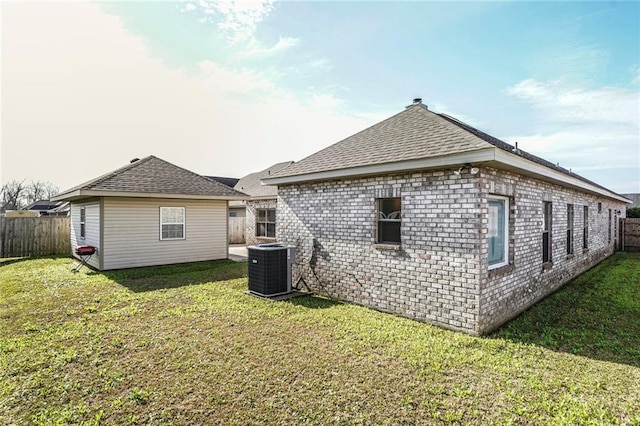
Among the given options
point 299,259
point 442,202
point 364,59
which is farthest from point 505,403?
point 364,59

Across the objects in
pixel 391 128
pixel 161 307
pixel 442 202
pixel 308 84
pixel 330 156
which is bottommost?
pixel 161 307

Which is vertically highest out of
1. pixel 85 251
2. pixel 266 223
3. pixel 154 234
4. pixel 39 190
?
pixel 39 190

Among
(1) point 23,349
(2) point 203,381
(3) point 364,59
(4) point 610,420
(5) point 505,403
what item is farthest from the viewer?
(3) point 364,59

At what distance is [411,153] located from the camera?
18.3 ft

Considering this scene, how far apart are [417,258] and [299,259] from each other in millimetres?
3216

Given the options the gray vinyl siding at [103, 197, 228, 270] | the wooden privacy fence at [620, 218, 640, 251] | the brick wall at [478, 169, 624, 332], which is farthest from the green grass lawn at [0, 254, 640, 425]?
the wooden privacy fence at [620, 218, 640, 251]

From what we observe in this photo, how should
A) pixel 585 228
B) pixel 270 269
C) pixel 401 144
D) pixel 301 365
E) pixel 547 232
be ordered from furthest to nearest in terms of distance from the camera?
pixel 585 228 → pixel 547 232 → pixel 270 269 → pixel 401 144 → pixel 301 365

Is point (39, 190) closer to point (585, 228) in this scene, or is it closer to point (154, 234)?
point (154, 234)

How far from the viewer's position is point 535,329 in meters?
5.21

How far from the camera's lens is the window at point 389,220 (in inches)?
237

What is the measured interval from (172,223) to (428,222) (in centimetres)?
988

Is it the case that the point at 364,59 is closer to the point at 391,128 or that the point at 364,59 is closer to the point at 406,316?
the point at 391,128

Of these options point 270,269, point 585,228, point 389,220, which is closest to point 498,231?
point 389,220

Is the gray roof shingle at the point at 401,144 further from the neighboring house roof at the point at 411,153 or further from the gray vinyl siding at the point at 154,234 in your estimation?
the gray vinyl siding at the point at 154,234
